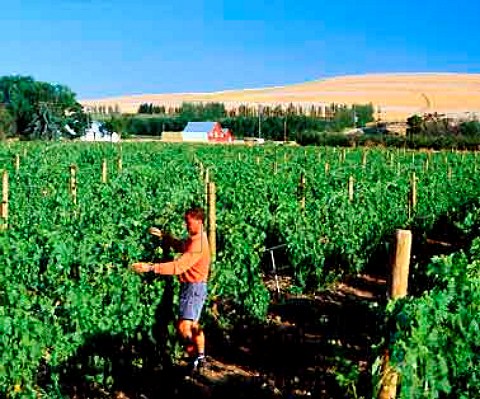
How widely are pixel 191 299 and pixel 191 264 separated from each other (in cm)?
A: 35

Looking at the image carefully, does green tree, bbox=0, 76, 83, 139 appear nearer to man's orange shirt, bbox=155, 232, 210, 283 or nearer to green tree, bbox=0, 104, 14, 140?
green tree, bbox=0, 104, 14, 140

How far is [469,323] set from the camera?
4.79 metres

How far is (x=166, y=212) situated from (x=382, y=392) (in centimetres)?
587

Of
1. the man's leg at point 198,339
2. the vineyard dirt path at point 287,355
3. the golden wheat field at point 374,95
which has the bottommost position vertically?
the vineyard dirt path at point 287,355

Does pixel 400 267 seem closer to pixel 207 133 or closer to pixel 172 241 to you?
pixel 172 241

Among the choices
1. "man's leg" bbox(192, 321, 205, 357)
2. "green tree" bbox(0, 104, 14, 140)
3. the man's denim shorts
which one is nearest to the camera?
the man's denim shorts

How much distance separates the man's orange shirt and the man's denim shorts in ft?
0.19

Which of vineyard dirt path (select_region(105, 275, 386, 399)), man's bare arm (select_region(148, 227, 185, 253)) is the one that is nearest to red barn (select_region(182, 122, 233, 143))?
vineyard dirt path (select_region(105, 275, 386, 399))

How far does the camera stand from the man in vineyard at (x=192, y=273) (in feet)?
22.6

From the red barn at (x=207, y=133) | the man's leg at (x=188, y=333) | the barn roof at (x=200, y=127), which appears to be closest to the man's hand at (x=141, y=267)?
the man's leg at (x=188, y=333)

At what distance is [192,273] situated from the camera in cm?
705

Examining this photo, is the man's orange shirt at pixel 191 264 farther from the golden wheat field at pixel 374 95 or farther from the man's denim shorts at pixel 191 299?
the golden wheat field at pixel 374 95

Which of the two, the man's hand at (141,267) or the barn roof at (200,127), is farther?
the barn roof at (200,127)

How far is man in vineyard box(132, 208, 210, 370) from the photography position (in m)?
6.88
